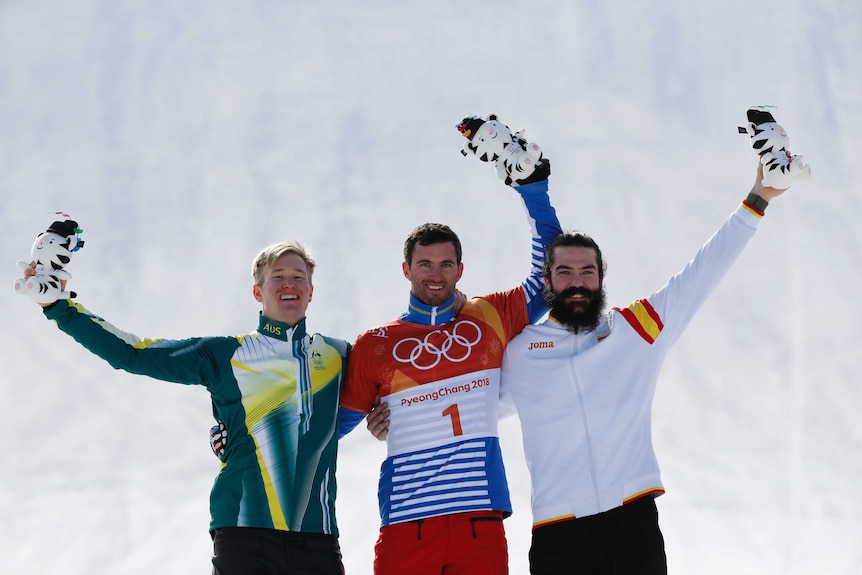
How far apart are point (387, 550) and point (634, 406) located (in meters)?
2.47

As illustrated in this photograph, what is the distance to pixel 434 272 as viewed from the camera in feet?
28.3

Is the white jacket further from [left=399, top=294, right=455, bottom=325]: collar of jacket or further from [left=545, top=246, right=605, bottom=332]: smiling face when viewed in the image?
[left=399, top=294, right=455, bottom=325]: collar of jacket

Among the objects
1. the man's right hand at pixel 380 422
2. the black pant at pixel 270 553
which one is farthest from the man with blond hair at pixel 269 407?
the man's right hand at pixel 380 422

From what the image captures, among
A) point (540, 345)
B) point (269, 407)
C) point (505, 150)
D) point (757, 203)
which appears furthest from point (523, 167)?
point (269, 407)

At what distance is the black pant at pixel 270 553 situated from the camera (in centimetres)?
755

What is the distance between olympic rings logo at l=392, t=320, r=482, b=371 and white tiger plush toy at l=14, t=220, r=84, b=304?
3.15 metres

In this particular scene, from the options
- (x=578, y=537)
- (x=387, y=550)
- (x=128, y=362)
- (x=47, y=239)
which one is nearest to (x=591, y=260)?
(x=578, y=537)

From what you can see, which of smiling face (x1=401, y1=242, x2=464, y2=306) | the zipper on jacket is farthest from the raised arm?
the zipper on jacket

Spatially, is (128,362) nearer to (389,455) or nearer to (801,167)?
(389,455)

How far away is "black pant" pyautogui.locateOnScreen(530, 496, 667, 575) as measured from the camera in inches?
286

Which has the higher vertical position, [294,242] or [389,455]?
[294,242]

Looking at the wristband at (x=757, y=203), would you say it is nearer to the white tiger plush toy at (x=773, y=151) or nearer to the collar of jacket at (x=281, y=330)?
the white tiger plush toy at (x=773, y=151)

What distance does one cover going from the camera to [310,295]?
8.91 m

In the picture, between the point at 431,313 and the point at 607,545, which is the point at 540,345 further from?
the point at 607,545
